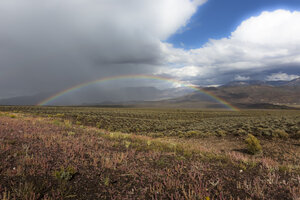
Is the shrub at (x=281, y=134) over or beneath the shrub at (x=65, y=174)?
beneath

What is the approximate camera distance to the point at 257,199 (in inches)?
130

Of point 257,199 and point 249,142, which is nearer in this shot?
point 257,199

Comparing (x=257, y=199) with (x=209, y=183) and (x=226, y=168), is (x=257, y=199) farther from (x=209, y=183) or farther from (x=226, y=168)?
(x=226, y=168)

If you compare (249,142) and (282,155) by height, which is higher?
(249,142)

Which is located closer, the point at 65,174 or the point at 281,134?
the point at 65,174

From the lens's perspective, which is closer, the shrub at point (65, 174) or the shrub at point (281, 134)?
the shrub at point (65, 174)

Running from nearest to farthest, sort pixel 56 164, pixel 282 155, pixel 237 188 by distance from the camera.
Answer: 1. pixel 237 188
2. pixel 56 164
3. pixel 282 155

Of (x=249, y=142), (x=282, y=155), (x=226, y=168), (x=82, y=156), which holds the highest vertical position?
(x=82, y=156)

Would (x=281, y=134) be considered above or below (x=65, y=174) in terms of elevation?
below

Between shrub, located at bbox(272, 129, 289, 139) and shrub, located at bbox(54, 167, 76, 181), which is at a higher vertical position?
shrub, located at bbox(54, 167, 76, 181)

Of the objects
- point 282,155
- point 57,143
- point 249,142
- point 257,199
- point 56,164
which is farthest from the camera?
point 249,142

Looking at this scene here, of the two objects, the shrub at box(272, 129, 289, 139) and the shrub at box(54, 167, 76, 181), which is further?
the shrub at box(272, 129, 289, 139)

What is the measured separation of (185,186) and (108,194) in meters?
2.02

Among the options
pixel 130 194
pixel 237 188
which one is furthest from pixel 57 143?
pixel 237 188
